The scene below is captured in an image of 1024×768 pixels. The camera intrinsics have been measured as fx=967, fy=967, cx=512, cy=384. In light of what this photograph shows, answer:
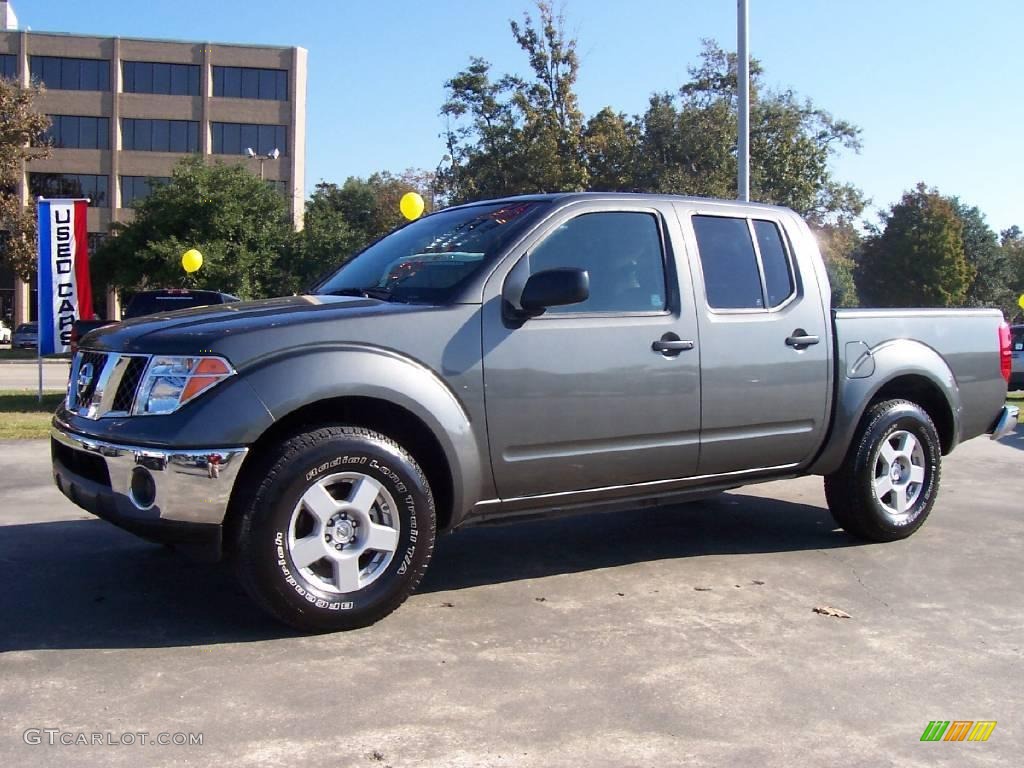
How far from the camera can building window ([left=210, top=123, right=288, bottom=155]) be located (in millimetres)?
61188

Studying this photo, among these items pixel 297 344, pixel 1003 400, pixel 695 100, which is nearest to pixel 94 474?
pixel 297 344

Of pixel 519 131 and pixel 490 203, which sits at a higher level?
pixel 519 131

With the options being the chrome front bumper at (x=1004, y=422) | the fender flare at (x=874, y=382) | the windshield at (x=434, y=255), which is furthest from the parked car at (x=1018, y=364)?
the windshield at (x=434, y=255)

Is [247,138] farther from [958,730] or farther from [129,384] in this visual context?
[958,730]

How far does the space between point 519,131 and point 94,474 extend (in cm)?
3611

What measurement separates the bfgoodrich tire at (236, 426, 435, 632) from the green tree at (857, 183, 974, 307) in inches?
2126

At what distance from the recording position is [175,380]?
12.3 feet

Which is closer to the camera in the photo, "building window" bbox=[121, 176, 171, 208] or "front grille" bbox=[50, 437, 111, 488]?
"front grille" bbox=[50, 437, 111, 488]

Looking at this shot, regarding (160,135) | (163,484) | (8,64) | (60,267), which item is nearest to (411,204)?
(60,267)

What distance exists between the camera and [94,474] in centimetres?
391

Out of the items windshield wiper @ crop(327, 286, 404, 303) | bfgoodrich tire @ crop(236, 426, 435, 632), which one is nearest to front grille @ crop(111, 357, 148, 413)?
bfgoodrich tire @ crop(236, 426, 435, 632)

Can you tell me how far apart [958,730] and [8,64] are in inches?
2668

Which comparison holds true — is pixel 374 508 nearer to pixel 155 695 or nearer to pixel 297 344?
pixel 297 344

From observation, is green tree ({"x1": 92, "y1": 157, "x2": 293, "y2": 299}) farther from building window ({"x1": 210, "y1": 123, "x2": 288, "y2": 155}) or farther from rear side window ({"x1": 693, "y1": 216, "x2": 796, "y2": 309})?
rear side window ({"x1": 693, "y1": 216, "x2": 796, "y2": 309})
